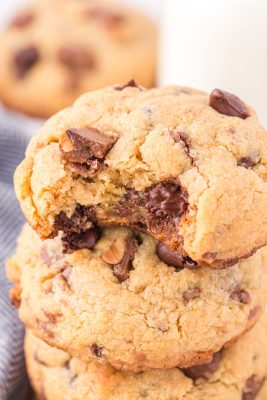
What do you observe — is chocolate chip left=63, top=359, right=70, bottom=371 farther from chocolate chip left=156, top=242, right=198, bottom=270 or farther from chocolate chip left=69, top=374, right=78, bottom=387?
chocolate chip left=156, top=242, right=198, bottom=270

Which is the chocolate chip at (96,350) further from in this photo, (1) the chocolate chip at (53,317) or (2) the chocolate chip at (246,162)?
(2) the chocolate chip at (246,162)

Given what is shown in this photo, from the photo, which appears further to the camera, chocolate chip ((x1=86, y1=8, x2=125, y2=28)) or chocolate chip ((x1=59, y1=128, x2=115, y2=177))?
chocolate chip ((x1=86, y1=8, x2=125, y2=28))

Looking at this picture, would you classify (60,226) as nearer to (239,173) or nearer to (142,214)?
(142,214)

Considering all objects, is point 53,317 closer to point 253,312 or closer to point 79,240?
point 79,240

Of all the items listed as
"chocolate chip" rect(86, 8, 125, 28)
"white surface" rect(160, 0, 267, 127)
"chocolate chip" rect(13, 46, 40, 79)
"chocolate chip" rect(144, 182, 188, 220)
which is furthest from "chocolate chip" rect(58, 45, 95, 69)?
"chocolate chip" rect(144, 182, 188, 220)

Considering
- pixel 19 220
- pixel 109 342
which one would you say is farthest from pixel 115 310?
pixel 19 220

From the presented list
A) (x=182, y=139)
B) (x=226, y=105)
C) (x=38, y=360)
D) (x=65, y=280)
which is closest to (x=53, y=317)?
(x=65, y=280)
